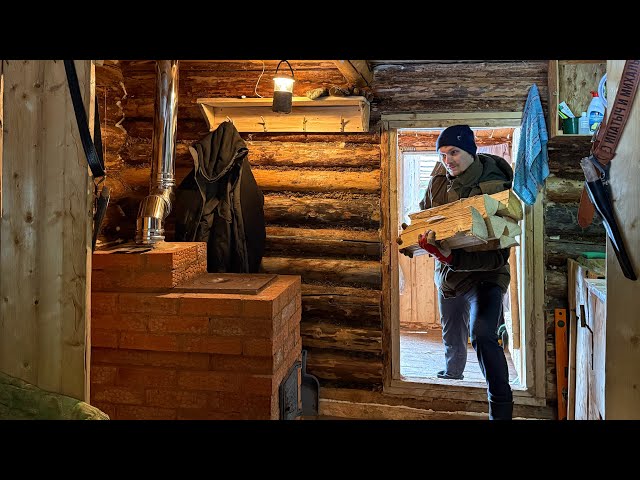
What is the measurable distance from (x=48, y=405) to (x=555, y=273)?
12.5 feet

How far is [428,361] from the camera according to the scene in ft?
18.6

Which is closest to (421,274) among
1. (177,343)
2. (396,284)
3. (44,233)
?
(396,284)

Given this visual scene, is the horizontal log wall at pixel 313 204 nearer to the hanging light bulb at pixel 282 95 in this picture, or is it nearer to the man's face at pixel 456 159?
the hanging light bulb at pixel 282 95

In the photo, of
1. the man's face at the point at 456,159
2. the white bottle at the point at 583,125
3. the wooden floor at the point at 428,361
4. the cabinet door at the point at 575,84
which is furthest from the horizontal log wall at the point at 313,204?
the white bottle at the point at 583,125

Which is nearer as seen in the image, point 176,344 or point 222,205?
point 176,344

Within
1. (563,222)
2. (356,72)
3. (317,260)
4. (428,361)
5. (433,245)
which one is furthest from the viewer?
(428,361)

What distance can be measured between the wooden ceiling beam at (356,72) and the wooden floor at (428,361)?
8.58 ft

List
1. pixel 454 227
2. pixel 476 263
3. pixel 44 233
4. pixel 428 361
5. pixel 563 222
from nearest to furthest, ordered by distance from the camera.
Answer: pixel 44 233, pixel 454 227, pixel 476 263, pixel 563 222, pixel 428 361

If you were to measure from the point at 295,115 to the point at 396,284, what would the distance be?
1735 mm

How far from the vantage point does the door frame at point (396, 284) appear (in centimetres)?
409

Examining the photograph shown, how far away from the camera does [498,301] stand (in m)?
3.49

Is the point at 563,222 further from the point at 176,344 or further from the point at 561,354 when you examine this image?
the point at 176,344

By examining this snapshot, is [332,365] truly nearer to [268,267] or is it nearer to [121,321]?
[268,267]
